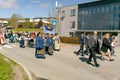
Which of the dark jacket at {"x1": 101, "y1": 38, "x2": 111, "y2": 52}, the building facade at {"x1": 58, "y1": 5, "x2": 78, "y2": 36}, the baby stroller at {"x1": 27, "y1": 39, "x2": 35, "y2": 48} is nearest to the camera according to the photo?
the dark jacket at {"x1": 101, "y1": 38, "x2": 111, "y2": 52}

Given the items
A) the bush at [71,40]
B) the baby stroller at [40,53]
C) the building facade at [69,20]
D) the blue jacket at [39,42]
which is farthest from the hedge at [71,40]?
the blue jacket at [39,42]

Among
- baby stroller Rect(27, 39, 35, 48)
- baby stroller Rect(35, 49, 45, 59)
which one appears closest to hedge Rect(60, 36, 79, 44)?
baby stroller Rect(27, 39, 35, 48)

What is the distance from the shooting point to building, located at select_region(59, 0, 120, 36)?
155ft

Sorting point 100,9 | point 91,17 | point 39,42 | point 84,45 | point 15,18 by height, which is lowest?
point 84,45

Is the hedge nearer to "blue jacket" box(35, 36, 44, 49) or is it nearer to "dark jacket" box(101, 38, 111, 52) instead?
"blue jacket" box(35, 36, 44, 49)

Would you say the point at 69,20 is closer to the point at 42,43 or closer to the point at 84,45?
the point at 84,45

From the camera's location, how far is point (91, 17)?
54656 millimetres

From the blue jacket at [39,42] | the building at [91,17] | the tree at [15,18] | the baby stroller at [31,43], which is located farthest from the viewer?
the tree at [15,18]

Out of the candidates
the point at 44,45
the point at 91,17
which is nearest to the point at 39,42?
the point at 44,45

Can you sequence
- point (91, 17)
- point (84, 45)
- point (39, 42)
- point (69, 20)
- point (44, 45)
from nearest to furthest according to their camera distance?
point (39, 42) < point (44, 45) < point (84, 45) < point (91, 17) < point (69, 20)

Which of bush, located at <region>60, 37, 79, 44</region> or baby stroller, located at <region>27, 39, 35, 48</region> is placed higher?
baby stroller, located at <region>27, 39, 35, 48</region>

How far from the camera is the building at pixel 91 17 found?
47.1 meters

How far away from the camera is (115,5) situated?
4700cm

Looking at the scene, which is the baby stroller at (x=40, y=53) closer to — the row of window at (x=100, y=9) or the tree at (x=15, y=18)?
the row of window at (x=100, y=9)
